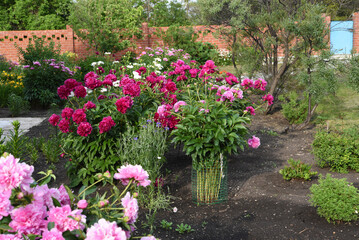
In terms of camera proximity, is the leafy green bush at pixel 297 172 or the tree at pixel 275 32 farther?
the tree at pixel 275 32

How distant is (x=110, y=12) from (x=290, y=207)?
46.1ft

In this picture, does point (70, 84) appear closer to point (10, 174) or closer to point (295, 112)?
point (10, 174)

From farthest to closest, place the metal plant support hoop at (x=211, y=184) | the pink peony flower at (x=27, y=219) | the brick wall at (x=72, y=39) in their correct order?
the brick wall at (x=72, y=39), the metal plant support hoop at (x=211, y=184), the pink peony flower at (x=27, y=219)

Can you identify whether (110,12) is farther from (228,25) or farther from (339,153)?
(339,153)

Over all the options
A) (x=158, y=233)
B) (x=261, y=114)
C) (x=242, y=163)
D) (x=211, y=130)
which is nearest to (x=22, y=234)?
(x=158, y=233)

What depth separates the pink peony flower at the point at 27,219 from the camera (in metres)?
1.29

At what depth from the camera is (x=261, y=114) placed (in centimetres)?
759

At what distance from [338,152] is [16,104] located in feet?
20.5

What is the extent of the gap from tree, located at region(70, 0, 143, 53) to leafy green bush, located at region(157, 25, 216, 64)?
282 cm

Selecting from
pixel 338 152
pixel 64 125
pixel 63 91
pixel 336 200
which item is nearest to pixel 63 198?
pixel 64 125

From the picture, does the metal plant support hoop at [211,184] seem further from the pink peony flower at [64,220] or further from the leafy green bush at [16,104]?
the leafy green bush at [16,104]

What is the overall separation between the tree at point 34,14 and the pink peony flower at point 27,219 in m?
24.6

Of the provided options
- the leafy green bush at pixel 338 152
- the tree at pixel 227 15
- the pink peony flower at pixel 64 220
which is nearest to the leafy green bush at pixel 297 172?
the leafy green bush at pixel 338 152

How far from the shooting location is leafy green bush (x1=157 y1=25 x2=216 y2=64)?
12.1 meters
